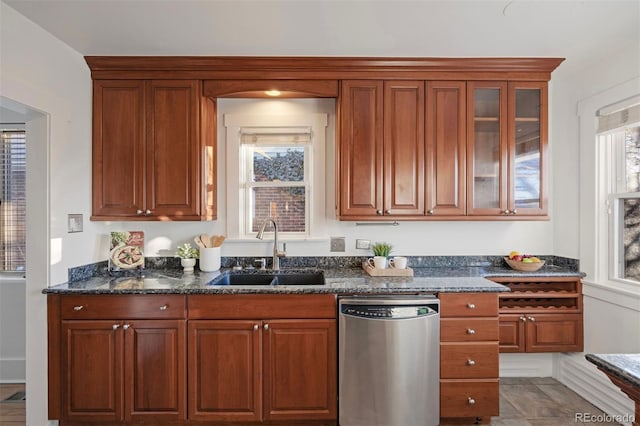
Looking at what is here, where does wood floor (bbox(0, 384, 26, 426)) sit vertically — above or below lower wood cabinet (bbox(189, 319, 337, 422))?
below

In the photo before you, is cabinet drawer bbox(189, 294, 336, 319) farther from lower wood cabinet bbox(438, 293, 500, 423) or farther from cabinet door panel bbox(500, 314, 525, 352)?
cabinet door panel bbox(500, 314, 525, 352)

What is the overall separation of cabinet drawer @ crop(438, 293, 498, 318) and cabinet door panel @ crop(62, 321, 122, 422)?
208 cm

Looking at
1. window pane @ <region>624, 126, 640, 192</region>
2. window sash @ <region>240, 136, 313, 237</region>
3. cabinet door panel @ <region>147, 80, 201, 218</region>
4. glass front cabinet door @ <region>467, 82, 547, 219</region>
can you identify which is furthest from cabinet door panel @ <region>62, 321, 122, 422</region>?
window pane @ <region>624, 126, 640, 192</region>

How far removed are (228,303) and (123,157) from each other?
1.40 meters

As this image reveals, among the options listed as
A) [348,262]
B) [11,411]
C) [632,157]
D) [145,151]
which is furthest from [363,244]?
[11,411]

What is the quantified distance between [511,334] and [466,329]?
0.72 metres

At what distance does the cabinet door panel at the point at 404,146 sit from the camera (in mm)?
2643

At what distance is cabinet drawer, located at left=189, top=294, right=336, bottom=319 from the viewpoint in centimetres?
219

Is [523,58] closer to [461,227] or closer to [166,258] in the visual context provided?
[461,227]

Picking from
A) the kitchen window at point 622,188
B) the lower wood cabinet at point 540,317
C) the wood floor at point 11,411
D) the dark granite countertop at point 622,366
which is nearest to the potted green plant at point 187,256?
the wood floor at point 11,411

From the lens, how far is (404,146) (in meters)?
2.64

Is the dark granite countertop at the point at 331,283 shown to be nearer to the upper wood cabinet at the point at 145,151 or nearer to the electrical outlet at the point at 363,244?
the electrical outlet at the point at 363,244

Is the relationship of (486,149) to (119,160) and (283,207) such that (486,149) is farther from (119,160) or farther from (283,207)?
(119,160)

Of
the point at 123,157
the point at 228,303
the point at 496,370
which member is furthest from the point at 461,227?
the point at 123,157
